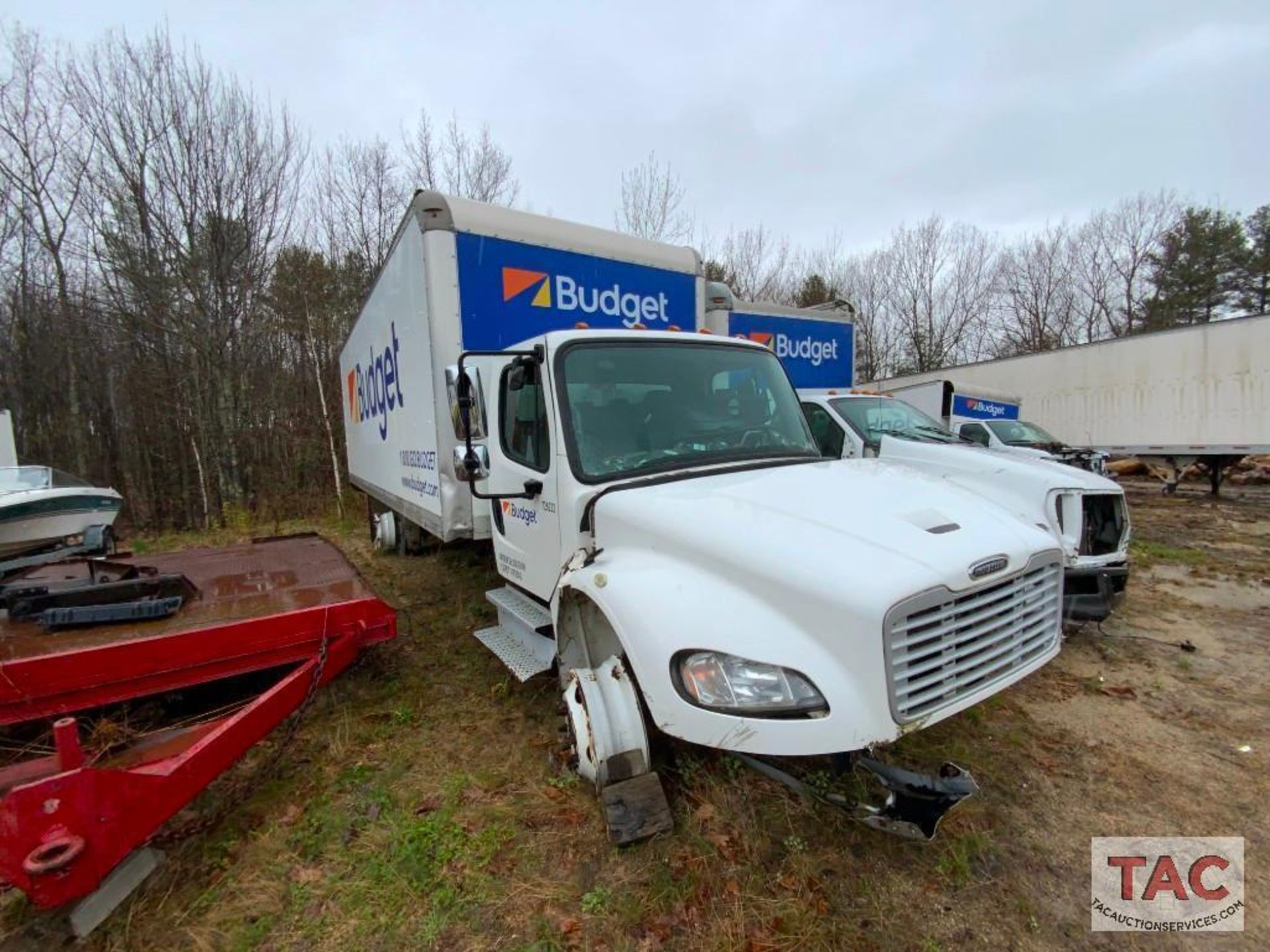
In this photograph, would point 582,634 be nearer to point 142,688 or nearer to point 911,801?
point 911,801

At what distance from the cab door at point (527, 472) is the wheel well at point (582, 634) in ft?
1.19

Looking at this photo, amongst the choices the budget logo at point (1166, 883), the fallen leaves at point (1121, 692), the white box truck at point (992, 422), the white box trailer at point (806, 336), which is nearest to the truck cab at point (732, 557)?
the budget logo at point (1166, 883)

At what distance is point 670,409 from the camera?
3.25 meters

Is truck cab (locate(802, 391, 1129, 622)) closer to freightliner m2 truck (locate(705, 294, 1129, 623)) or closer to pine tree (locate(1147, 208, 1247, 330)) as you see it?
freightliner m2 truck (locate(705, 294, 1129, 623))

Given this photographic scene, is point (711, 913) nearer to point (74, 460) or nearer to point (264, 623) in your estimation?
point (264, 623)

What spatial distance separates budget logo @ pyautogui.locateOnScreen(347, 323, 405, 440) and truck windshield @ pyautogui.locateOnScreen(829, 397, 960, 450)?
474 cm

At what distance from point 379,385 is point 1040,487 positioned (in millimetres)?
6645

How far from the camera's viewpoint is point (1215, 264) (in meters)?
27.0

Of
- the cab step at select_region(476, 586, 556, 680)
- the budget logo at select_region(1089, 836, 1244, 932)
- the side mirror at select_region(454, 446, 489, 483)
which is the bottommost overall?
the budget logo at select_region(1089, 836, 1244, 932)

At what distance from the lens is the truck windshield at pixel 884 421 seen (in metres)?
6.25

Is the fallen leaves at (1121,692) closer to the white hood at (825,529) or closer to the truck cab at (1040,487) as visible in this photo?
the truck cab at (1040,487)

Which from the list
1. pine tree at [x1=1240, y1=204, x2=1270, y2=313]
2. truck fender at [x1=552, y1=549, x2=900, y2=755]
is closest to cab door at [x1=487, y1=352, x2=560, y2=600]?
truck fender at [x1=552, y1=549, x2=900, y2=755]

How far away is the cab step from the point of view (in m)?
3.26

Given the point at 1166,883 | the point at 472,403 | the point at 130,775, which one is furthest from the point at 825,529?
the point at 130,775
